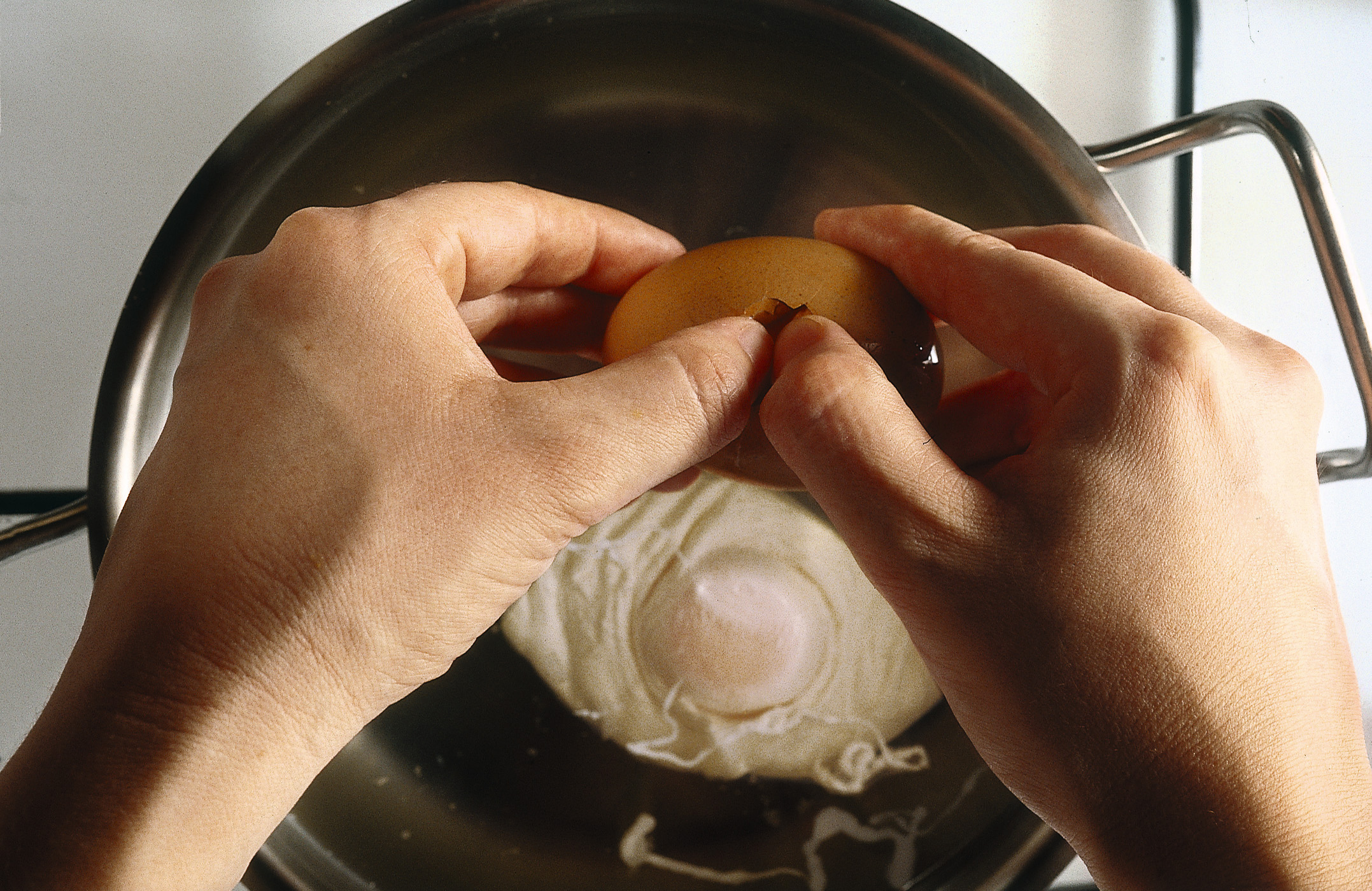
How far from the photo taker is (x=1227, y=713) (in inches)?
12.8

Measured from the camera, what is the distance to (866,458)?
0.34 metres

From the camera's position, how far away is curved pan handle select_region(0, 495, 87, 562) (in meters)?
0.46

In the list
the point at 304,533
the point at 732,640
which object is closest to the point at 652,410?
the point at 304,533

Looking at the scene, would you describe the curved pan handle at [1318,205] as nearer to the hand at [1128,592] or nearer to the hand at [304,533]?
the hand at [1128,592]

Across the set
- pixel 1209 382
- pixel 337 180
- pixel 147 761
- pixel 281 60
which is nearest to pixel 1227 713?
pixel 1209 382

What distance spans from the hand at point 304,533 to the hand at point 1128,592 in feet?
0.30

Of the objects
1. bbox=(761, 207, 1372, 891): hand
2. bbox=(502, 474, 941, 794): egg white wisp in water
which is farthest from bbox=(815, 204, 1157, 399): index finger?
bbox=(502, 474, 941, 794): egg white wisp in water

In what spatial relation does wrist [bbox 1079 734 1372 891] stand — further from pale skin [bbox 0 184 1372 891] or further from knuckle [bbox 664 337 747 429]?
knuckle [bbox 664 337 747 429]

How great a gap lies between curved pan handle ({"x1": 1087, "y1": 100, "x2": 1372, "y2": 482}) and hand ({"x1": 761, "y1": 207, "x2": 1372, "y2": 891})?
212 millimetres

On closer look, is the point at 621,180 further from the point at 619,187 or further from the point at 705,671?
the point at 705,671

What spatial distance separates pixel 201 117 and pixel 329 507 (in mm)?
546

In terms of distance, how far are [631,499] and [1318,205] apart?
466mm

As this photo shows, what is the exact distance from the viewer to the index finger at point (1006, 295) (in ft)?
1.15

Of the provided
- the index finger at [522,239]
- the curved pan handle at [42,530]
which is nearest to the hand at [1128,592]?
the index finger at [522,239]
